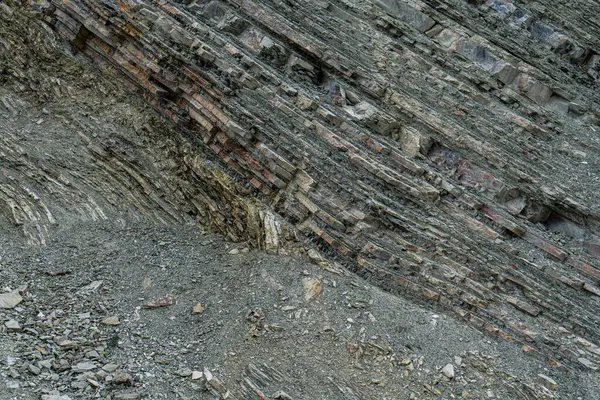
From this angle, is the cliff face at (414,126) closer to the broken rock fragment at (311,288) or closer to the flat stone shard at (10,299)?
the broken rock fragment at (311,288)

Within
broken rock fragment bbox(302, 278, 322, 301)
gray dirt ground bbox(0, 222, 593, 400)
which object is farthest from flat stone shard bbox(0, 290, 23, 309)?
broken rock fragment bbox(302, 278, 322, 301)

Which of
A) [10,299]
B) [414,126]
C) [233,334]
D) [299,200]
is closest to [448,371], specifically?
[233,334]

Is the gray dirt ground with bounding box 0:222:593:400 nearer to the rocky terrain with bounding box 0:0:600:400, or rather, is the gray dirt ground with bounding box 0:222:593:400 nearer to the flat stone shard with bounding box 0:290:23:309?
the rocky terrain with bounding box 0:0:600:400

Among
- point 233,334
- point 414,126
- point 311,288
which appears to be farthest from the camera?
point 414,126

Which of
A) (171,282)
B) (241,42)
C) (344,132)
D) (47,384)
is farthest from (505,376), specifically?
(241,42)

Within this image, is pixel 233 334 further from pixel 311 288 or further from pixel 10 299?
pixel 10 299

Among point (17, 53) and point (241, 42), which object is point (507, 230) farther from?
point (17, 53)
